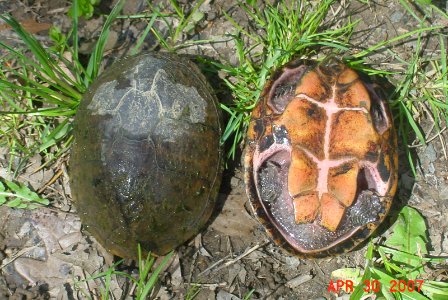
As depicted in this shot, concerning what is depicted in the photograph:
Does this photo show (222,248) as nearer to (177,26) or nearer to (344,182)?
(344,182)

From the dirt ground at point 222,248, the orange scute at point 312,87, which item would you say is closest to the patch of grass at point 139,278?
the dirt ground at point 222,248

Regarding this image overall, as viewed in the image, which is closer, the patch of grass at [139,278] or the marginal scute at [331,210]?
the marginal scute at [331,210]

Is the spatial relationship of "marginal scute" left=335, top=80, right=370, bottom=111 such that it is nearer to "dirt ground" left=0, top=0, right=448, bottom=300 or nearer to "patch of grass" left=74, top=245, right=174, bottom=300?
"dirt ground" left=0, top=0, right=448, bottom=300

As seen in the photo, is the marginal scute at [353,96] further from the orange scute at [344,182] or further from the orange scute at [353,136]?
the orange scute at [344,182]

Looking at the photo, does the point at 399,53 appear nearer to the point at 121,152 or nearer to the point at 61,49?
the point at 121,152

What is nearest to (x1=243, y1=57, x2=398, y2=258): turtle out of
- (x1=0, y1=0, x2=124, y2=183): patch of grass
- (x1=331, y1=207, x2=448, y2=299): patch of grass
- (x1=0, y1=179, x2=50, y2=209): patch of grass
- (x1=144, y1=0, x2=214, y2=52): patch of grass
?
(x1=331, y1=207, x2=448, y2=299): patch of grass

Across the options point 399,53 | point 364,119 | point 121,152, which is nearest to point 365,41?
point 399,53

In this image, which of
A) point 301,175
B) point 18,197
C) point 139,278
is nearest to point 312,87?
point 301,175
